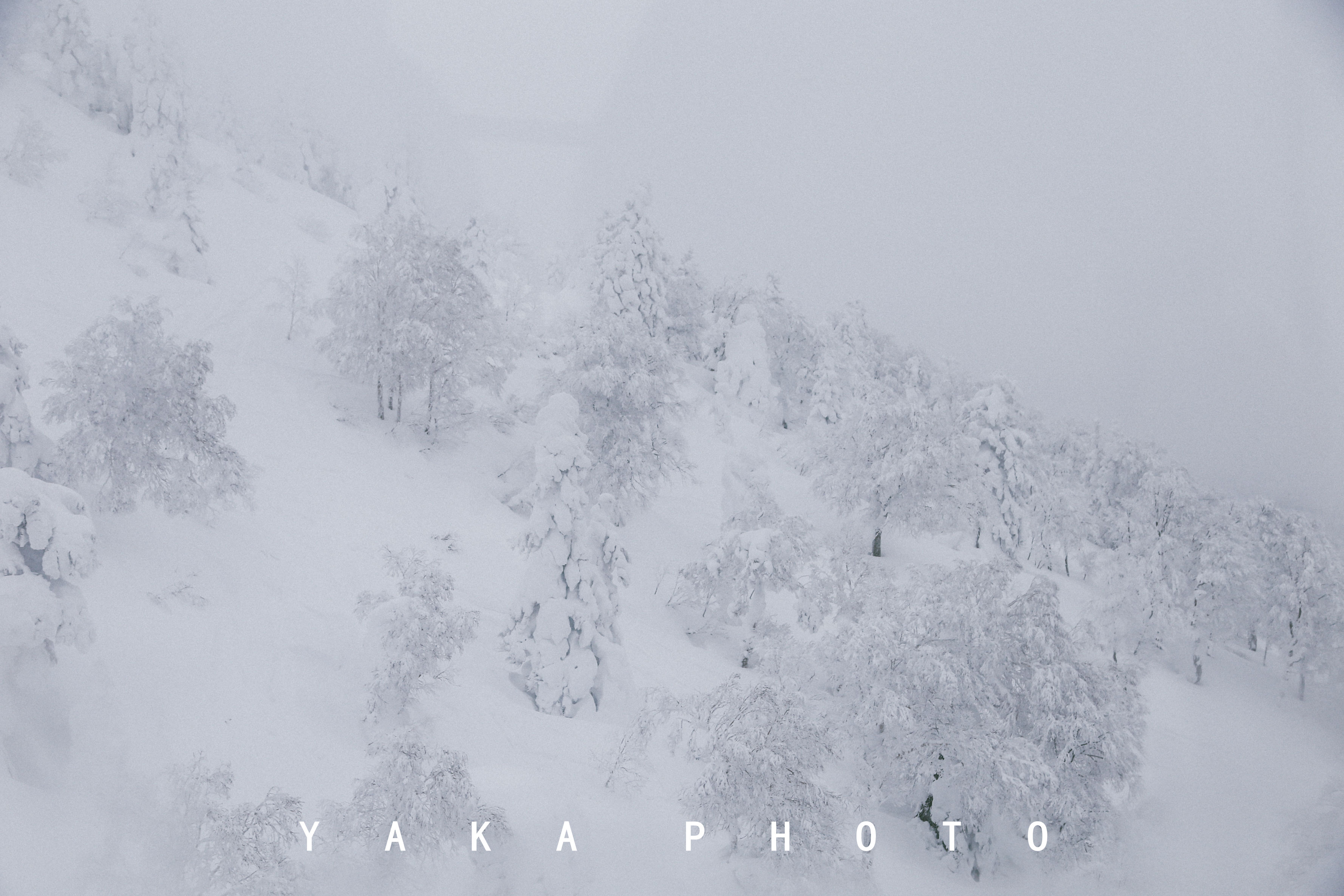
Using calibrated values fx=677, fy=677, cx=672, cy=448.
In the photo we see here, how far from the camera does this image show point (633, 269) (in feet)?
118

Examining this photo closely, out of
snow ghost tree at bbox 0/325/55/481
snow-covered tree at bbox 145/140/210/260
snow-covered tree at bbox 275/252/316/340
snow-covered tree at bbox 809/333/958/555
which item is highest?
snow-covered tree at bbox 145/140/210/260

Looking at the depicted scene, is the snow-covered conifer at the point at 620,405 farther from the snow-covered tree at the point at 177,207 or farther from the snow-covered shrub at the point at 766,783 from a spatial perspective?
the snow-covered tree at the point at 177,207

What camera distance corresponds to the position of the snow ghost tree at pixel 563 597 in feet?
52.9

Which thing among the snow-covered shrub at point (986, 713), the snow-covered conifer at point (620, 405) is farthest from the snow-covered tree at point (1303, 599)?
the snow-covered conifer at point (620, 405)

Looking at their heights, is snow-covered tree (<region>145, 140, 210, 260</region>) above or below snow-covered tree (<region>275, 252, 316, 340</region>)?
above

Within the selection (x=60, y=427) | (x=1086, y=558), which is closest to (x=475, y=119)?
(x=60, y=427)

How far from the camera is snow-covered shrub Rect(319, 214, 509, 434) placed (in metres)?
26.2

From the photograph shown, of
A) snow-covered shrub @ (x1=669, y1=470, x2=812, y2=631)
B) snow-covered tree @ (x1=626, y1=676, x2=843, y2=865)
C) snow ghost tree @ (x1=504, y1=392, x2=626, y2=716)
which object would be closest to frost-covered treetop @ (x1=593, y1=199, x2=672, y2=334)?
snow-covered shrub @ (x1=669, y1=470, x2=812, y2=631)

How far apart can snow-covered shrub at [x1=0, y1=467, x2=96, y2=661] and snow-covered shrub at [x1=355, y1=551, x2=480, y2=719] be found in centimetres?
454

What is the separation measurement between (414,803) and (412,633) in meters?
4.06

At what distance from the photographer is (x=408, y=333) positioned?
25.8m

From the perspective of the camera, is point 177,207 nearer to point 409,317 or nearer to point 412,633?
point 409,317

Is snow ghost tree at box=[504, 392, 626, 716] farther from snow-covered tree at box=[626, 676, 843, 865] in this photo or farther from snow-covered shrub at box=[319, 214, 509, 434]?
snow-covered shrub at box=[319, 214, 509, 434]

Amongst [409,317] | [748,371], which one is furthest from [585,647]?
[748,371]
